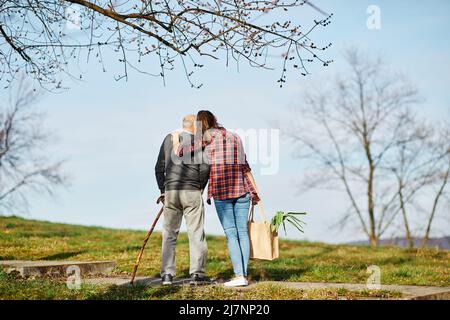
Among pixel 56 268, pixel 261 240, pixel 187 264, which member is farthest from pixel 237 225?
pixel 187 264

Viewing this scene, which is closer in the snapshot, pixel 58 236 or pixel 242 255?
pixel 242 255

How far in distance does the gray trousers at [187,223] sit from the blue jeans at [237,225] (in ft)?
1.15

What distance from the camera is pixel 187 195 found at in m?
8.45

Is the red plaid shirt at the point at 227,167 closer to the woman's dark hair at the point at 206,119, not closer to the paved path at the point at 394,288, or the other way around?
the woman's dark hair at the point at 206,119

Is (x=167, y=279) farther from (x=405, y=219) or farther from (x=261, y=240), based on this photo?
(x=405, y=219)

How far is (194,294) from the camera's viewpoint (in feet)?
24.9

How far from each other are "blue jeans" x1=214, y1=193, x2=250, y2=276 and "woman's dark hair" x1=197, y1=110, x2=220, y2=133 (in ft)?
3.39

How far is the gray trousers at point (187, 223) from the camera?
Answer: 8477 millimetres

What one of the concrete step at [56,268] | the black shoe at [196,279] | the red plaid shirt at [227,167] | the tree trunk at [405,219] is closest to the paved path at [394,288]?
the black shoe at [196,279]

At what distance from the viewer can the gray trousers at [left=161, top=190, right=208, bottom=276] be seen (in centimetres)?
848

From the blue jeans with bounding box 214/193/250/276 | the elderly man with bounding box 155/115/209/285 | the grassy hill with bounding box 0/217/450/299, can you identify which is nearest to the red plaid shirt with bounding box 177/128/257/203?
the blue jeans with bounding box 214/193/250/276
